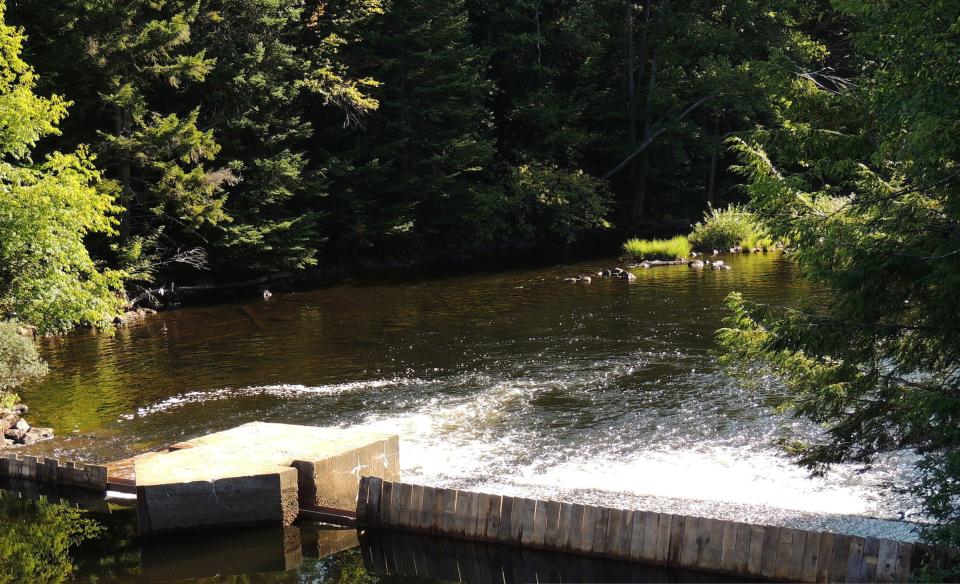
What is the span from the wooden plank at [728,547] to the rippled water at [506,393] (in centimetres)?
196

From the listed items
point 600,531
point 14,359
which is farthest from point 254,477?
point 14,359

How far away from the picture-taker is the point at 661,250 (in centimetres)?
3512

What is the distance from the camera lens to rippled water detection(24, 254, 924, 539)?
12.5 metres

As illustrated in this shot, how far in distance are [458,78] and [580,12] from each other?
9730mm

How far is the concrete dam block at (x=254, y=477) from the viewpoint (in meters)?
11.1

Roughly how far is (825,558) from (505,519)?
3.38 m

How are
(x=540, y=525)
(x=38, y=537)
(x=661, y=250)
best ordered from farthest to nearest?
(x=661, y=250)
(x=38, y=537)
(x=540, y=525)

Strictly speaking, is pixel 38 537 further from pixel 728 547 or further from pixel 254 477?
pixel 728 547

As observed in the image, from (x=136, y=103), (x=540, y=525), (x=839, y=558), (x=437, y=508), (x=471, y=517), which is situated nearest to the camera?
(x=839, y=558)

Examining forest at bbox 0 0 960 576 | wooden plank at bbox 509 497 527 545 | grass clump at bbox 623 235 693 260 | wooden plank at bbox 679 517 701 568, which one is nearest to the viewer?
forest at bbox 0 0 960 576

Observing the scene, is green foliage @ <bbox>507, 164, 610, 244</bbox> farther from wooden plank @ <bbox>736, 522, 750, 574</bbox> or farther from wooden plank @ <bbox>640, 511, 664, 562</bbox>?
wooden plank @ <bbox>736, 522, 750, 574</bbox>

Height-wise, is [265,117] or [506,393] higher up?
[265,117]

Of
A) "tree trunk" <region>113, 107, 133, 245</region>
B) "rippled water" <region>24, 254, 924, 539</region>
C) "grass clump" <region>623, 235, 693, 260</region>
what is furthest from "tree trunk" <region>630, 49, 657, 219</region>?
"tree trunk" <region>113, 107, 133, 245</region>

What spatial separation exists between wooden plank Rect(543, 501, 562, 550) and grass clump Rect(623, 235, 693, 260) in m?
25.5
